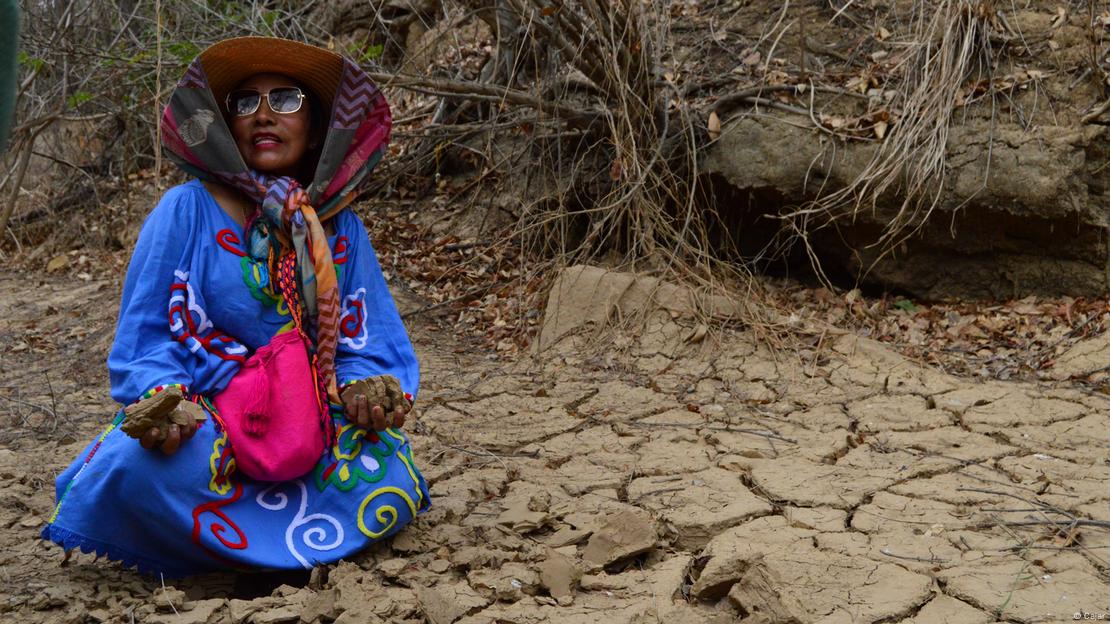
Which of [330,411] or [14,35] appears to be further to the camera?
[330,411]

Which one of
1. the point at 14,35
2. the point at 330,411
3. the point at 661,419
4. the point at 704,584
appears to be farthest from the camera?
the point at 661,419

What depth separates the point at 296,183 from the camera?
272cm

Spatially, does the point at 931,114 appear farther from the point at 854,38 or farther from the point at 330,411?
the point at 330,411

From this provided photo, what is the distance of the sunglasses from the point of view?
9.06 ft

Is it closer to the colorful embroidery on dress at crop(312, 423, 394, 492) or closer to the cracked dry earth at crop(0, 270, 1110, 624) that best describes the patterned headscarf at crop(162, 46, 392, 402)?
the colorful embroidery on dress at crop(312, 423, 394, 492)

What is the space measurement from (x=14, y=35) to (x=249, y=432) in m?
1.62

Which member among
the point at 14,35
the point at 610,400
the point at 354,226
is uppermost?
the point at 14,35

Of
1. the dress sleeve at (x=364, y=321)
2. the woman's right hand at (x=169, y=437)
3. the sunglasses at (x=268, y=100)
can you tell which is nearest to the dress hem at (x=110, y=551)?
the woman's right hand at (x=169, y=437)

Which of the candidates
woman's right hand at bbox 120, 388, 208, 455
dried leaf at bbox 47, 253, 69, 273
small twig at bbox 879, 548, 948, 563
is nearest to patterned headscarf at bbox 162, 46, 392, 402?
woman's right hand at bbox 120, 388, 208, 455

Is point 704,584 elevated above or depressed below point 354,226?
below

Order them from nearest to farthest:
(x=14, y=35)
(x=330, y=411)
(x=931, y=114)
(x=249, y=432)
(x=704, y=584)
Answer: (x=14, y=35) < (x=704, y=584) < (x=249, y=432) < (x=330, y=411) < (x=931, y=114)

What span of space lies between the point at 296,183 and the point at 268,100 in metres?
0.23

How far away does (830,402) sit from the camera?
13.3 ft

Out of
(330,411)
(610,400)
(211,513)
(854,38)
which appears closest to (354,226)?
(330,411)
